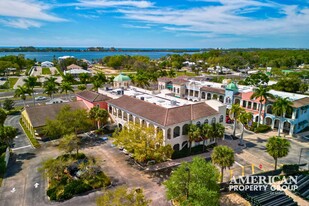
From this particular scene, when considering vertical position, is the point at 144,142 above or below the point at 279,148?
below

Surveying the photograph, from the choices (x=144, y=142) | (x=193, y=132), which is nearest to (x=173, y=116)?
(x=193, y=132)

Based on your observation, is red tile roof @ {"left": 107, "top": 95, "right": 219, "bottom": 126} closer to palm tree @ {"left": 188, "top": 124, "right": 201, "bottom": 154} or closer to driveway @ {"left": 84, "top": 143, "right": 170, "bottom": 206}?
palm tree @ {"left": 188, "top": 124, "right": 201, "bottom": 154}

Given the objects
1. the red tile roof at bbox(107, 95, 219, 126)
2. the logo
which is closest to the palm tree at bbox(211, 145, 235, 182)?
the logo

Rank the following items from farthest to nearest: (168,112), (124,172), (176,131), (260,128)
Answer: (260,128), (168,112), (176,131), (124,172)

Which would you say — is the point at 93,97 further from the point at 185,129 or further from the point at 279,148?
the point at 279,148

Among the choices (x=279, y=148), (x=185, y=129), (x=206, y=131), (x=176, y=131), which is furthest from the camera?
(x=185, y=129)

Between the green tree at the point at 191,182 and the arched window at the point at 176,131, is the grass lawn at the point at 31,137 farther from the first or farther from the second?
the green tree at the point at 191,182

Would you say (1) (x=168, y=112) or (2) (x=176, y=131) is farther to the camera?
(1) (x=168, y=112)

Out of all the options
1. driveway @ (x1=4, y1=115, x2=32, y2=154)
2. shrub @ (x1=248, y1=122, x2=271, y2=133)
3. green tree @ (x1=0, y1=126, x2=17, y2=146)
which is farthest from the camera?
shrub @ (x1=248, y1=122, x2=271, y2=133)
